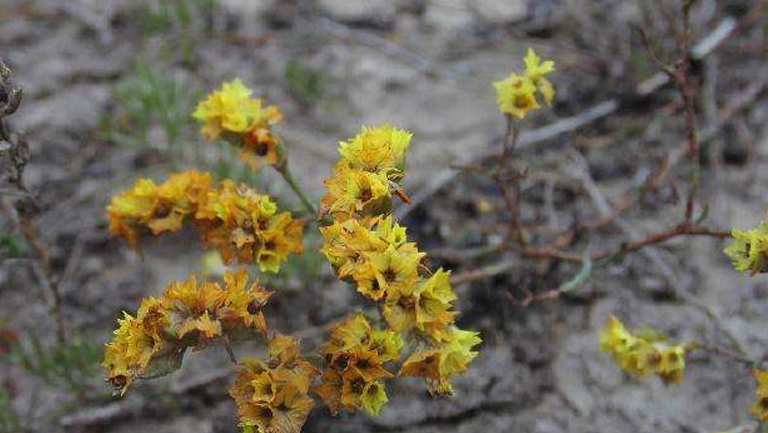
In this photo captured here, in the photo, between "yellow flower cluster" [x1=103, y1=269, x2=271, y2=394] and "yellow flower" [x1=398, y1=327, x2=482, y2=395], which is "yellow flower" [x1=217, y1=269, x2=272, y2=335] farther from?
"yellow flower" [x1=398, y1=327, x2=482, y2=395]

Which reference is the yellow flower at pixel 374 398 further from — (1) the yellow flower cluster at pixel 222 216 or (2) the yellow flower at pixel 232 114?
(2) the yellow flower at pixel 232 114

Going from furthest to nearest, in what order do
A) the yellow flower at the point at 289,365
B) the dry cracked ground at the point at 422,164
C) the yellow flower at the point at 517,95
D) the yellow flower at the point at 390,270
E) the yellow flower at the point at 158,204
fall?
the dry cracked ground at the point at 422,164
the yellow flower at the point at 517,95
the yellow flower at the point at 158,204
the yellow flower at the point at 289,365
the yellow flower at the point at 390,270

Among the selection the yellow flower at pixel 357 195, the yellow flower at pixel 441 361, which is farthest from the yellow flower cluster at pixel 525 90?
the yellow flower at pixel 441 361

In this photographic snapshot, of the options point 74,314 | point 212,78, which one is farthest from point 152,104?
point 74,314

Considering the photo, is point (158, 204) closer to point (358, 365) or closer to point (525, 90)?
point (358, 365)

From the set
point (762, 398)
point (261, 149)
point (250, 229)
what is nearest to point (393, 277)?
point (250, 229)

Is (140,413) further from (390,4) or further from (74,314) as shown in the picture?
(390,4)
